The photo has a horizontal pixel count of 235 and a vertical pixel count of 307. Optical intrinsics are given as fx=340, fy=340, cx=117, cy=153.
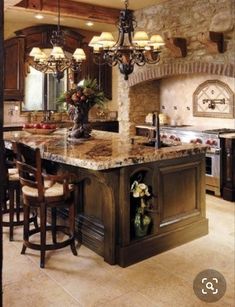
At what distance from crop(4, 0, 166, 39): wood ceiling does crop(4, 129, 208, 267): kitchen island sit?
297cm

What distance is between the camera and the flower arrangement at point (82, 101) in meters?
3.82

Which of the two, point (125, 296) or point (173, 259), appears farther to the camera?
point (173, 259)

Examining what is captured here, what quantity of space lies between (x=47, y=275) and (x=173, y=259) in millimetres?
1131

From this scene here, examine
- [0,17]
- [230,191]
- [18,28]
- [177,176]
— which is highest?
[18,28]

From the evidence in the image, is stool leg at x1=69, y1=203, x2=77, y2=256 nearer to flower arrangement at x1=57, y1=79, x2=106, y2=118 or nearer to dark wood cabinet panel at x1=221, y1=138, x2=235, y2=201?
flower arrangement at x1=57, y1=79, x2=106, y2=118

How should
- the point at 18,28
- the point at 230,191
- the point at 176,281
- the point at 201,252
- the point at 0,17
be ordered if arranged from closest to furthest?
the point at 0,17, the point at 176,281, the point at 201,252, the point at 230,191, the point at 18,28

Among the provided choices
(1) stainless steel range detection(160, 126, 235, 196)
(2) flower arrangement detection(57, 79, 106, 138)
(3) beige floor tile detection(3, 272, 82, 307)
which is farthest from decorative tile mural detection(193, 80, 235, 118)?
(3) beige floor tile detection(3, 272, 82, 307)

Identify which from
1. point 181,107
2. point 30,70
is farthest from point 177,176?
point 30,70

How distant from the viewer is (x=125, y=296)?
2.49 m

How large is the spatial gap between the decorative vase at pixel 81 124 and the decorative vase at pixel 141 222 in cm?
132

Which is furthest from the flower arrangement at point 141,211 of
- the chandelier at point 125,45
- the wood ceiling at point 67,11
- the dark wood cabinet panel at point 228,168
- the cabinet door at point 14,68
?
the cabinet door at point 14,68

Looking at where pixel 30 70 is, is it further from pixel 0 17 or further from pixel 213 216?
pixel 0 17

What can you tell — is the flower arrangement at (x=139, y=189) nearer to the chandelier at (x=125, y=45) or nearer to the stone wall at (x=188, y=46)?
the chandelier at (x=125, y=45)

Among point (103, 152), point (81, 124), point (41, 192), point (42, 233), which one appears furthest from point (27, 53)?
point (42, 233)
